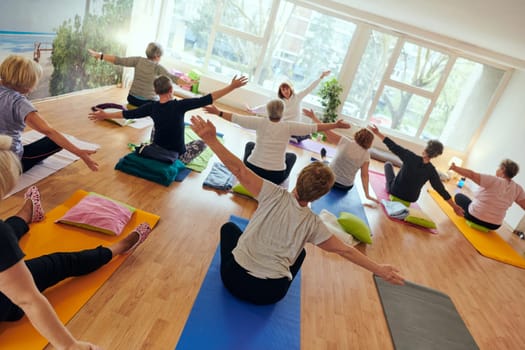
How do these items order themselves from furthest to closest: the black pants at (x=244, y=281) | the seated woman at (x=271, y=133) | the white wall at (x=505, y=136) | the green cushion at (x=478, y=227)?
the white wall at (x=505, y=136)
the green cushion at (x=478, y=227)
the seated woman at (x=271, y=133)
the black pants at (x=244, y=281)

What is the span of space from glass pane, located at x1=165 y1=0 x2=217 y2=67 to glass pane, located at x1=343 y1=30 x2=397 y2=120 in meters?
3.24

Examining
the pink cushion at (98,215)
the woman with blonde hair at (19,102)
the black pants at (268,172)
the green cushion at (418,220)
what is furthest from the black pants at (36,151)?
the green cushion at (418,220)

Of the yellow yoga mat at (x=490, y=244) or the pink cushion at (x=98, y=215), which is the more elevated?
the pink cushion at (x=98, y=215)

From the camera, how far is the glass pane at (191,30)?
7.08m

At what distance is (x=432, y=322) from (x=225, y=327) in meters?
1.64

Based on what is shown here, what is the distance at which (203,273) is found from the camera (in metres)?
2.31

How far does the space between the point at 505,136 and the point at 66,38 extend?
7.21m

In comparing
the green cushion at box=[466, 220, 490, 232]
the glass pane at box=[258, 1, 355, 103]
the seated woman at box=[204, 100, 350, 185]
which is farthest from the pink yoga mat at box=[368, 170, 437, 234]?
the glass pane at box=[258, 1, 355, 103]

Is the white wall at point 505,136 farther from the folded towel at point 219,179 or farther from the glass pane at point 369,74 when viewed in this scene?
the folded towel at point 219,179

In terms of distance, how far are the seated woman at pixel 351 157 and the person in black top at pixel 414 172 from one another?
240mm

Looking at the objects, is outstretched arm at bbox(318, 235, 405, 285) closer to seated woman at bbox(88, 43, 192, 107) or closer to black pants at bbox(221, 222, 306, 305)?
black pants at bbox(221, 222, 306, 305)

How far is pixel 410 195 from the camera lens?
4.42 metres

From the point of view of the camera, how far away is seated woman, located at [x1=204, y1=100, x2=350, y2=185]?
129 inches

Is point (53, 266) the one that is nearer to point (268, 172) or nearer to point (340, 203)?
point (268, 172)
